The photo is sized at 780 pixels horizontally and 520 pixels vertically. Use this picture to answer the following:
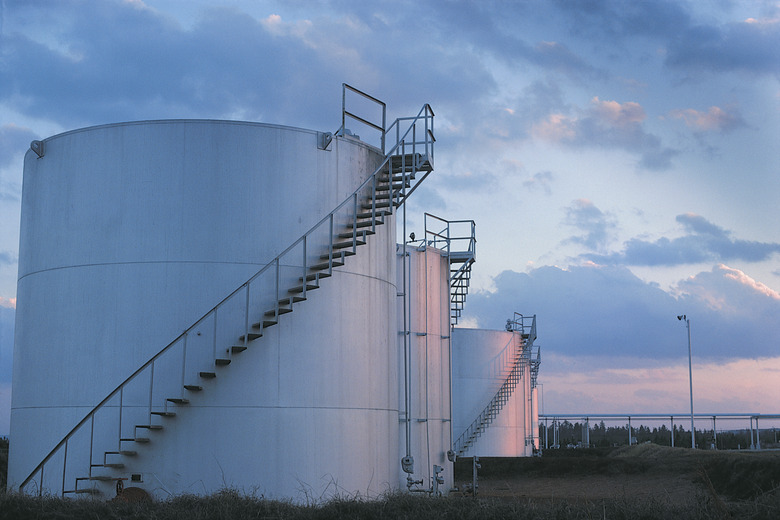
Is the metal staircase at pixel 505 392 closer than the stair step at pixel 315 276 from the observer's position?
No

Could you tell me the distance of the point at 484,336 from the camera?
1661 inches

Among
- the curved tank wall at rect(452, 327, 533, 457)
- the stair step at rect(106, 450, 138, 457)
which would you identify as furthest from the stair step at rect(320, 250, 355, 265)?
the curved tank wall at rect(452, 327, 533, 457)

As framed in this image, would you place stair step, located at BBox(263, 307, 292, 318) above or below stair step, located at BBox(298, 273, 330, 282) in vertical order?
below

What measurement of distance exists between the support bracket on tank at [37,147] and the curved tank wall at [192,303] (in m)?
0.19

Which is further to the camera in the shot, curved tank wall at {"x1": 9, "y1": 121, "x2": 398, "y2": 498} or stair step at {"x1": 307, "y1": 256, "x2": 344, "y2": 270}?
stair step at {"x1": 307, "y1": 256, "x2": 344, "y2": 270}

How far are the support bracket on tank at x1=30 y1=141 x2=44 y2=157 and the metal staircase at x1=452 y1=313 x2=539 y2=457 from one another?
25.2 meters

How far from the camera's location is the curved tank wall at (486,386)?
41219 mm

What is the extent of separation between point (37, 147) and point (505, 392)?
94.3 feet

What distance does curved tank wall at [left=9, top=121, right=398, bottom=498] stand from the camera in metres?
17.5

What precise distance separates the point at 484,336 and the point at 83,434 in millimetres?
27206

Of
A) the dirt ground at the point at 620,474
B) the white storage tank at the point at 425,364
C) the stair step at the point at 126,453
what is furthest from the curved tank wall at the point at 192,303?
the dirt ground at the point at 620,474

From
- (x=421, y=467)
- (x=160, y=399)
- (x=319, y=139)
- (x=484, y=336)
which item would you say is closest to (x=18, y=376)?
(x=160, y=399)

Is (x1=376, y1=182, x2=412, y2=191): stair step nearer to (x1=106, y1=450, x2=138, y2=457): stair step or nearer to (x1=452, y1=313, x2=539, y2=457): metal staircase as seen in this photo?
(x1=106, y1=450, x2=138, y2=457): stair step

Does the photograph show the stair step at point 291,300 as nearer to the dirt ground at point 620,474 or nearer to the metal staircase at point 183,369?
the metal staircase at point 183,369
